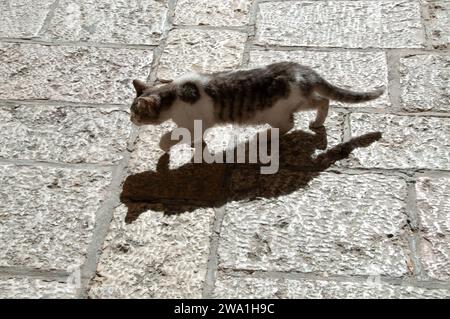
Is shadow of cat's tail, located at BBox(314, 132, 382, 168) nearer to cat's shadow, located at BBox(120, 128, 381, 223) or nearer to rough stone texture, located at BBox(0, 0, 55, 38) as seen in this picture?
cat's shadow, located at BBox(120, 128, 381, 223)

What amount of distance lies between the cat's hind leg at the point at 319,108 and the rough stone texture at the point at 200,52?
2.25 ft

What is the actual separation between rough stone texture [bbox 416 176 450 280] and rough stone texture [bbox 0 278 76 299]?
1.54m

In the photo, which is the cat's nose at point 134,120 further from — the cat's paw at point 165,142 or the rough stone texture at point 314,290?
the rough stone texture at point 314,290

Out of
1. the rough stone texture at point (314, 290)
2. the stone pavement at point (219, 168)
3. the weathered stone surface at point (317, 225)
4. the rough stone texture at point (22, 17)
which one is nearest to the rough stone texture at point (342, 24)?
the stone pavement at point (219, 168)

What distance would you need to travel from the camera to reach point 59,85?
378 centimetres

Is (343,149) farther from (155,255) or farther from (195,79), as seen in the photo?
(155,255)

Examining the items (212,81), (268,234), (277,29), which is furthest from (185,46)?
(268,234)

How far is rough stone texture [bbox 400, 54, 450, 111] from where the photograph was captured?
3533 millimetres

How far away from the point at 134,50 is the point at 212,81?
100 centimetres

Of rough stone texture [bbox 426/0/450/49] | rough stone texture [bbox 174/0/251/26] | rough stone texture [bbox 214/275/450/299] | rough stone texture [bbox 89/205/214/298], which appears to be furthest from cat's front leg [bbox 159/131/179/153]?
rough stone texture [bbox 426/0/450/49]

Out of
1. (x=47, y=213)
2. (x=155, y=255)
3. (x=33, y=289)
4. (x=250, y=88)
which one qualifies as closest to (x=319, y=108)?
(x=250, y=88)

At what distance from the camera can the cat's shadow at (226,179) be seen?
10.2 ft

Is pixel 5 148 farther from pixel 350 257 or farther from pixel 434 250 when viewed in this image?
pixel 434 250

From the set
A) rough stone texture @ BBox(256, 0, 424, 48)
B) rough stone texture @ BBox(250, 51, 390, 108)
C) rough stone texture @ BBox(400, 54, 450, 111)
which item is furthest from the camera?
rough stone texture @ BBox(256, 0, 424, 48)
